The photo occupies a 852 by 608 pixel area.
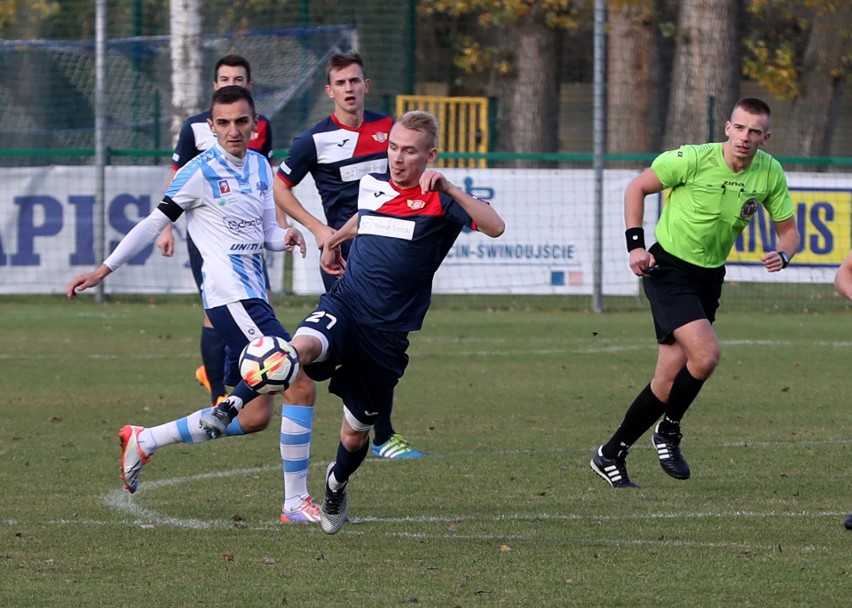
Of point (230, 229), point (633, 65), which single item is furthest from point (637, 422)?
point (633, 65)

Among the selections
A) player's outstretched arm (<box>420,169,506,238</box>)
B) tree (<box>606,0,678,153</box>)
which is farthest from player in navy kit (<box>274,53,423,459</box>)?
tree (<box>606,0,678,153</box>)

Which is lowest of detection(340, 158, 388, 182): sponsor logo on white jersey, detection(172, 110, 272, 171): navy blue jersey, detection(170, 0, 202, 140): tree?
detection(340, 158, 388, 182): sponsor logo on white jersey

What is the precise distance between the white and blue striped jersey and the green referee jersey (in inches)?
82.7

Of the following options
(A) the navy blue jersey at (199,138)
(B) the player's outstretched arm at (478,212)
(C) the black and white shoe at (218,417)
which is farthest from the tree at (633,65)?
(C) the black and white shoe at (218,417)

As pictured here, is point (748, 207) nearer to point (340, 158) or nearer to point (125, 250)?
point (340, 158)

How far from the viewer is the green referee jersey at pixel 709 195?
7863 mm

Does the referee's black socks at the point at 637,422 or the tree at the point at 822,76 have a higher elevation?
the tree at the point at 822,76

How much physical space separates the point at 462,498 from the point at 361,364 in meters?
1.13

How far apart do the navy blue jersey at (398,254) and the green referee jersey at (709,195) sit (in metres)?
1.69

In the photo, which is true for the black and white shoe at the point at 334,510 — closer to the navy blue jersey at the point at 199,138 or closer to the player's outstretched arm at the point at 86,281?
the player's outstretched arm at the point at 86,281

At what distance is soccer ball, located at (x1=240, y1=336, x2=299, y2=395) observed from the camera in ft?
19.8

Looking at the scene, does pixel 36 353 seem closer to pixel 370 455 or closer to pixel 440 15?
pixel 370 455

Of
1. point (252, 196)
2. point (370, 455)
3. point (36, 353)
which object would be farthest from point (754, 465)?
point (36, 353)

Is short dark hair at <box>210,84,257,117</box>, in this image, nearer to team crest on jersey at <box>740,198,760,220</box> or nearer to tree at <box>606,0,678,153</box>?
team crest on jersey at <box>740,198,760,220</box>
